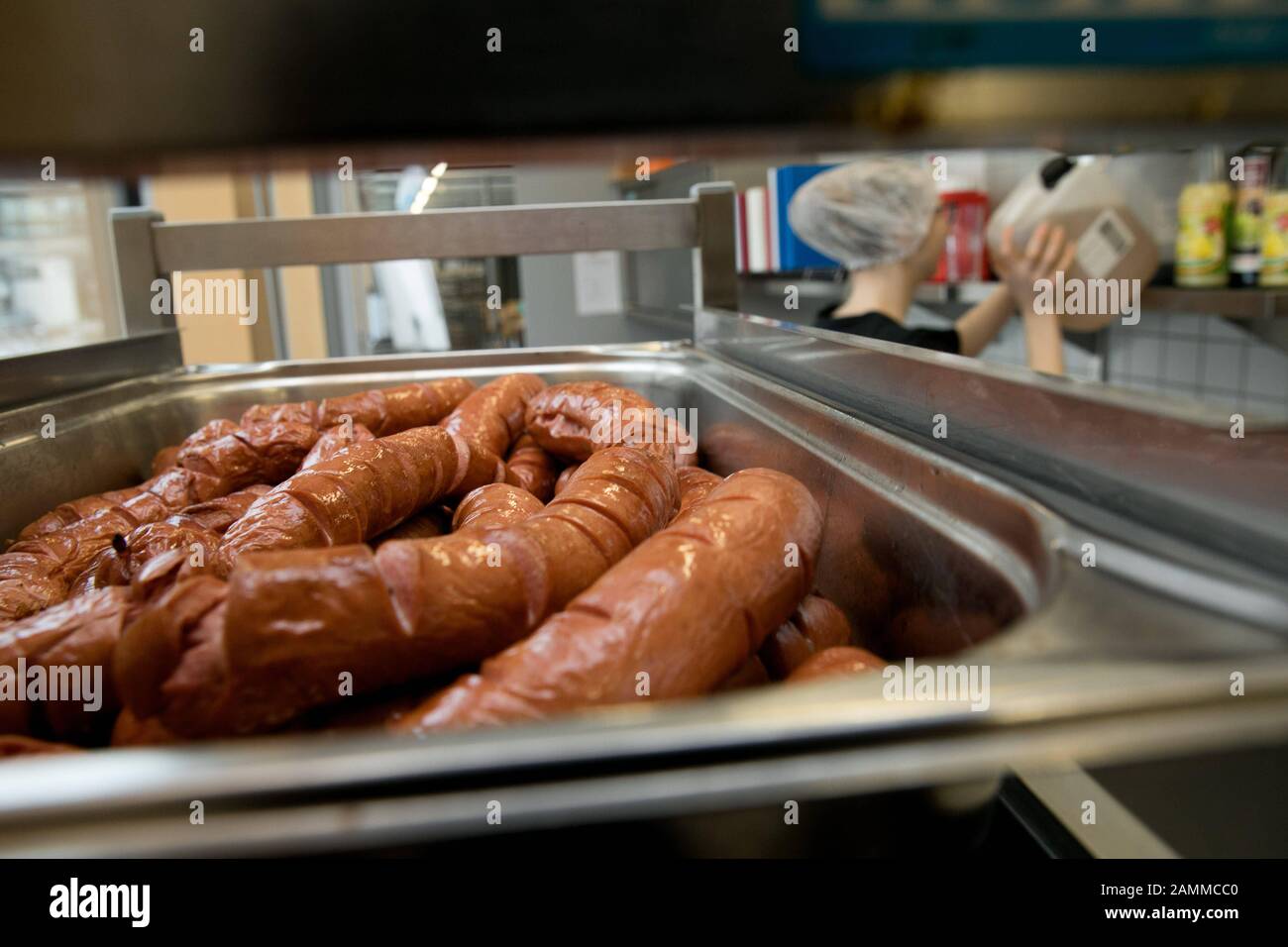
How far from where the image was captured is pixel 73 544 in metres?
1.66

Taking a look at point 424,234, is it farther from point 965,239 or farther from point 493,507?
point 965,239

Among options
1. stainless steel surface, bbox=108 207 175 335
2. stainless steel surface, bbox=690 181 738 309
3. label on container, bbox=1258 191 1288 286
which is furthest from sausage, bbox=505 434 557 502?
label on container, bbox=1258 191 1288 286

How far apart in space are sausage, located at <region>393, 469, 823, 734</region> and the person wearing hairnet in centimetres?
277

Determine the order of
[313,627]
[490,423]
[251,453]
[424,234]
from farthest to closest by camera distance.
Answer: [424,234] < [490,423] < [251,453] < [313,627]

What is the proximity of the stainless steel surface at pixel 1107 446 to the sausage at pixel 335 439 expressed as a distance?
98cm

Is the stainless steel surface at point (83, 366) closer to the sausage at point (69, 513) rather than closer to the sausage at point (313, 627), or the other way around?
the sausage at point (69, 513)

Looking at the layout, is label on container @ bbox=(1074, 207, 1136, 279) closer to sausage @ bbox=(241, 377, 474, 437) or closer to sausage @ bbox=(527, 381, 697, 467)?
sausage @ bbox=(527, 381, 697, 467)

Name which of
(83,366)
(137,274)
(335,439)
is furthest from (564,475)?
(137,274)

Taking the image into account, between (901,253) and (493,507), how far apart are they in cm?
300

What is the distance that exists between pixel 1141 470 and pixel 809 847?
0.62m

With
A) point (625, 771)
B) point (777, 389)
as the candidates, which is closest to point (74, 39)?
point (625, 771)

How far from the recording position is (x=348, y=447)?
1528 mm

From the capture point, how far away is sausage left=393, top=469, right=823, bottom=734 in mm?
853
